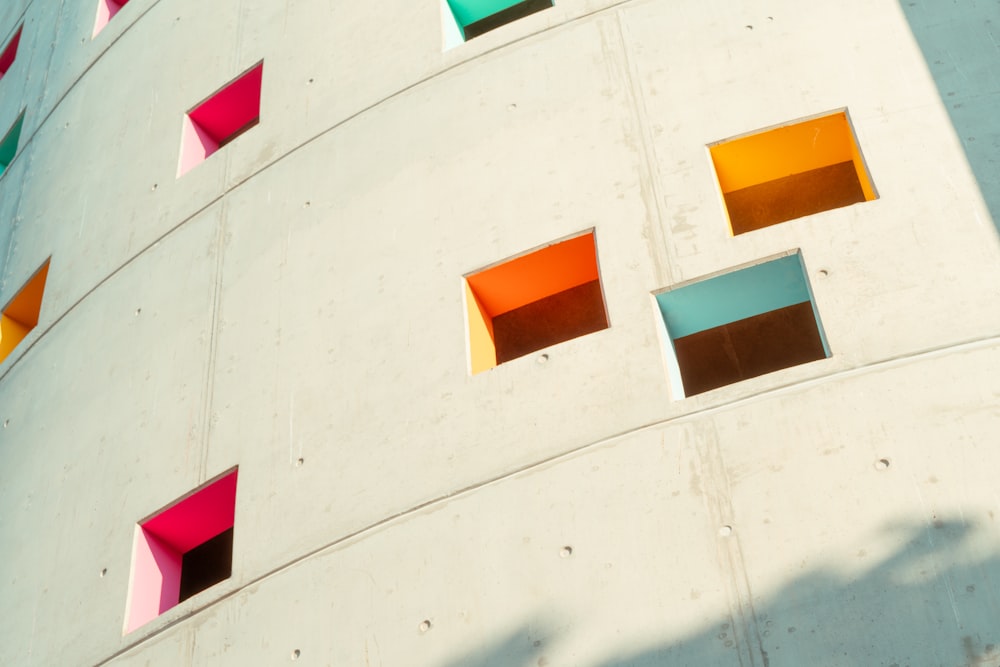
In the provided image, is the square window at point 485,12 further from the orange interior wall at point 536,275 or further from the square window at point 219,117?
the orange interior wall at point 536,275

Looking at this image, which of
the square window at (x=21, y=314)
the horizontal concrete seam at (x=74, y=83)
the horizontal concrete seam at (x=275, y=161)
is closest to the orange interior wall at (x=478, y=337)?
the horizontal concrete seam at (x=275, y=161)

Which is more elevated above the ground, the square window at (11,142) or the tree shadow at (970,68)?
the tree shadow at (970,68)

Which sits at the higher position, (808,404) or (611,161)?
(611,161)

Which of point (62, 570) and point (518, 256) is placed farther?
point (62, 570)

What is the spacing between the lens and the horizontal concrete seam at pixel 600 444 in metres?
6.53

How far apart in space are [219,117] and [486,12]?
8.62 feet

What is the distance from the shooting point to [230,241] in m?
9.43

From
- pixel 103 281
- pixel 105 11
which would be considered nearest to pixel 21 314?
pixel 103 281

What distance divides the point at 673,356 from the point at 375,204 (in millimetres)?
2480

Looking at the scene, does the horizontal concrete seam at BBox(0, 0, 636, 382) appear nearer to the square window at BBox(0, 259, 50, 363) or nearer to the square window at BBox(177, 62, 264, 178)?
the square window at BBox(177, 62, 264, 178)

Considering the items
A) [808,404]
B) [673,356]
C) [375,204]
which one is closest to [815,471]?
[808,404]

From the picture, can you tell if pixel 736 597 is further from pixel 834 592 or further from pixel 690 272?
pixel 690 272

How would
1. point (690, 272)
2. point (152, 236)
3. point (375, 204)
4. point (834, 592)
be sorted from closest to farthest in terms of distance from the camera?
1. point (834, 592)
2. point (690, 272)
3. point (375, 204)
4. point (152, 236)

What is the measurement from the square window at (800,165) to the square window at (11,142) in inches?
337
